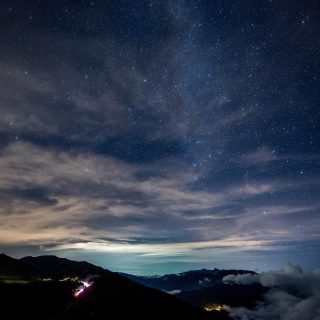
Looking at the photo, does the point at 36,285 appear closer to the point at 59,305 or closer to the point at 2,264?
the point at 59,305

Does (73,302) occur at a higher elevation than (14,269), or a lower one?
lower

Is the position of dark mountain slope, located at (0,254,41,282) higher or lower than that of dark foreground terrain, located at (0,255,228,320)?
higher

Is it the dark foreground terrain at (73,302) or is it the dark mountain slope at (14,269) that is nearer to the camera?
the dark foreground terrain at (73,302)

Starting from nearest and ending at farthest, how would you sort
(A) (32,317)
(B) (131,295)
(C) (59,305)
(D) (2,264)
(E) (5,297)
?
1. (A) (32,317)
2. (E) (5,297)
3. (C) (59,305)
4. (B) (131,295)
5. (D) (2,264)

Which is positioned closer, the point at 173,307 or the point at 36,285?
the point at 36,285

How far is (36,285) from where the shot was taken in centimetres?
11344

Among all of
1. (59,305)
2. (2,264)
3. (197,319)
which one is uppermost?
(2,264)

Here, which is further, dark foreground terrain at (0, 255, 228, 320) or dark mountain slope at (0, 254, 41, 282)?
dark mountain slope at (0, 254, 41, 282)

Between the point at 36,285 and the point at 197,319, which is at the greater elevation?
the point at 36,285

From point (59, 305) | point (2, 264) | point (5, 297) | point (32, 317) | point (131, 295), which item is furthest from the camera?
point (2, 264)

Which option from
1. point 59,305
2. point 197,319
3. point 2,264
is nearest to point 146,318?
point 59,305

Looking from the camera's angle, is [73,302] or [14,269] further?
[14,269]

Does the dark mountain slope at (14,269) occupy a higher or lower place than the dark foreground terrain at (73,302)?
higher

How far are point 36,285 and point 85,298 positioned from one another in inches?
765
